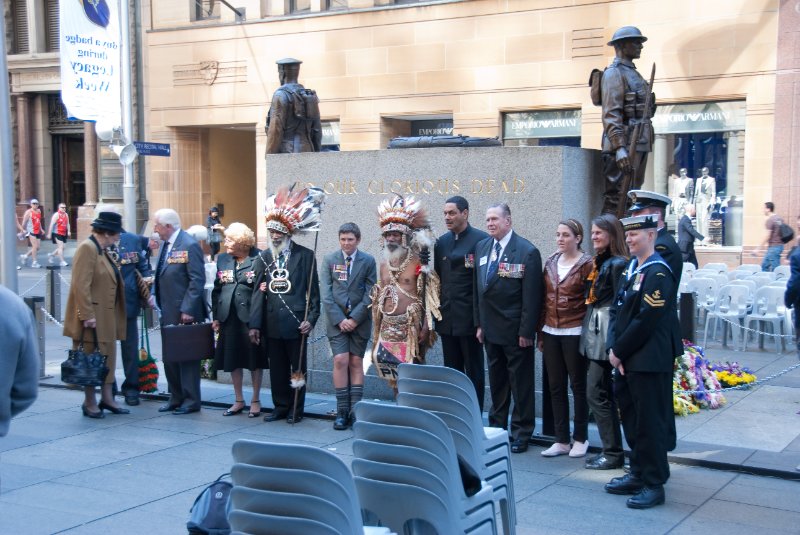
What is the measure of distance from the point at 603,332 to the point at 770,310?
680cm

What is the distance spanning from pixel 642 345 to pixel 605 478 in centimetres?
136

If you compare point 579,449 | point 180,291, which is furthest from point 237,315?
point 579,449

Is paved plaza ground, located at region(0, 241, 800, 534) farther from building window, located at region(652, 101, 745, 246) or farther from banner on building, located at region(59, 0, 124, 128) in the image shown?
building window, located at region(652, 101, 745, 246)

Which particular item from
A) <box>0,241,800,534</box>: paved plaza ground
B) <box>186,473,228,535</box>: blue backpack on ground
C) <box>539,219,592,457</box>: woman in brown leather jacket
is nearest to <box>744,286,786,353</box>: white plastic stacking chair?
<box>0,241,800,534</box>: paved plaza ground

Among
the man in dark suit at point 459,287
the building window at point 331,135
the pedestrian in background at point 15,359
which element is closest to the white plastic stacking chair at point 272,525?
the pedestrian in background at point 15,359

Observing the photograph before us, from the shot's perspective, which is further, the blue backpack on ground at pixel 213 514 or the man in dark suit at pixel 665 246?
the man in dark suit at pixel 665 246

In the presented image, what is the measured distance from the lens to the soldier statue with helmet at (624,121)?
921 centimetres

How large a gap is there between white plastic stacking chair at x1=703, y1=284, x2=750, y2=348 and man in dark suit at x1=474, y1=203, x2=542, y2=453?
18.9ft

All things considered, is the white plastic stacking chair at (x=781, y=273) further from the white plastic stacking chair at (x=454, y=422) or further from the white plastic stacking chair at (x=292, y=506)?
the white plastic stacking chair at (x=292, y=506)

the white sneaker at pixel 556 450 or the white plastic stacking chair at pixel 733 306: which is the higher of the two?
the white plastic stacking chair at pixel 733 306

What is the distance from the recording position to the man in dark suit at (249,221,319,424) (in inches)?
347

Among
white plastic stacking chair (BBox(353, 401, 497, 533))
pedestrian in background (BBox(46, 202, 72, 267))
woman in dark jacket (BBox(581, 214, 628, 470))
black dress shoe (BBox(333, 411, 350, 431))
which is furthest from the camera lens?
pedestrian in background (BBox(46, 202, 72, 267))

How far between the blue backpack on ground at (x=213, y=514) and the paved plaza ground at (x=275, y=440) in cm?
158

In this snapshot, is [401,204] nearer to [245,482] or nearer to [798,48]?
[245,482]
